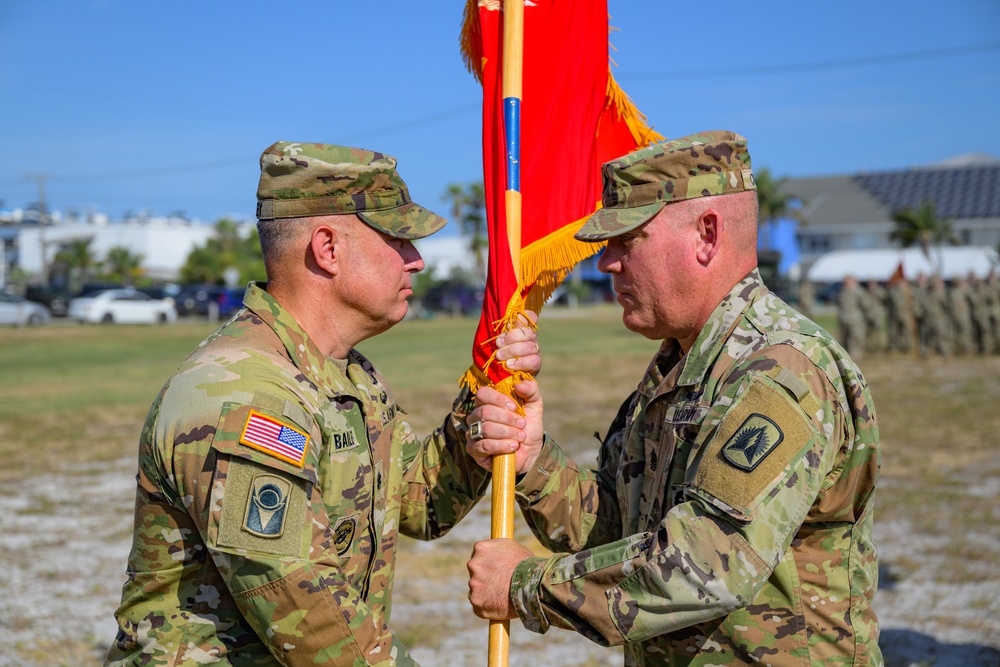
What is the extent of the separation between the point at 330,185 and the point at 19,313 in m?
37.0

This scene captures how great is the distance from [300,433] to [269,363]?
0.27 meters

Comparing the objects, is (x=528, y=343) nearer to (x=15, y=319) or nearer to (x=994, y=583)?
(x=994, y=583)

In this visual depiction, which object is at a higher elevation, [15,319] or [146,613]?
[146,613]

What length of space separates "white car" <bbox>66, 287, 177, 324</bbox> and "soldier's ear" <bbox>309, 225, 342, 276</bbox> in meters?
37.5

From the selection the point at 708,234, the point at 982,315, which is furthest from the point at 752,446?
the point at 982,315

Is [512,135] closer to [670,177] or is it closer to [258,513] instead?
[670,177]

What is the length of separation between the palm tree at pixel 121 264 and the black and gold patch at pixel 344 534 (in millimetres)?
70279

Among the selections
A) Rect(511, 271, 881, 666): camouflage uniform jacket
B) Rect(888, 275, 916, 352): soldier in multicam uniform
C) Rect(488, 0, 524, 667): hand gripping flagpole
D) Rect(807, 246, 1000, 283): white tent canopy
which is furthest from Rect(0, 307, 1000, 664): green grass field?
Rect(807, 246, 1000, 283): white tent canopy

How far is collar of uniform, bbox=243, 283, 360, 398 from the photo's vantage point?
265cm

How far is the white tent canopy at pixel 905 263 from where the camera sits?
173ft

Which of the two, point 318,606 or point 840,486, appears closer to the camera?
point 318,606

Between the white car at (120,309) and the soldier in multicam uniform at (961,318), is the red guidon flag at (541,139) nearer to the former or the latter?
the soldier in multicam uniform at (961,318)

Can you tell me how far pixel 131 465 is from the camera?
10.6 meters

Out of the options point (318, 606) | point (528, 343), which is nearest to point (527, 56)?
point (528, 343)
